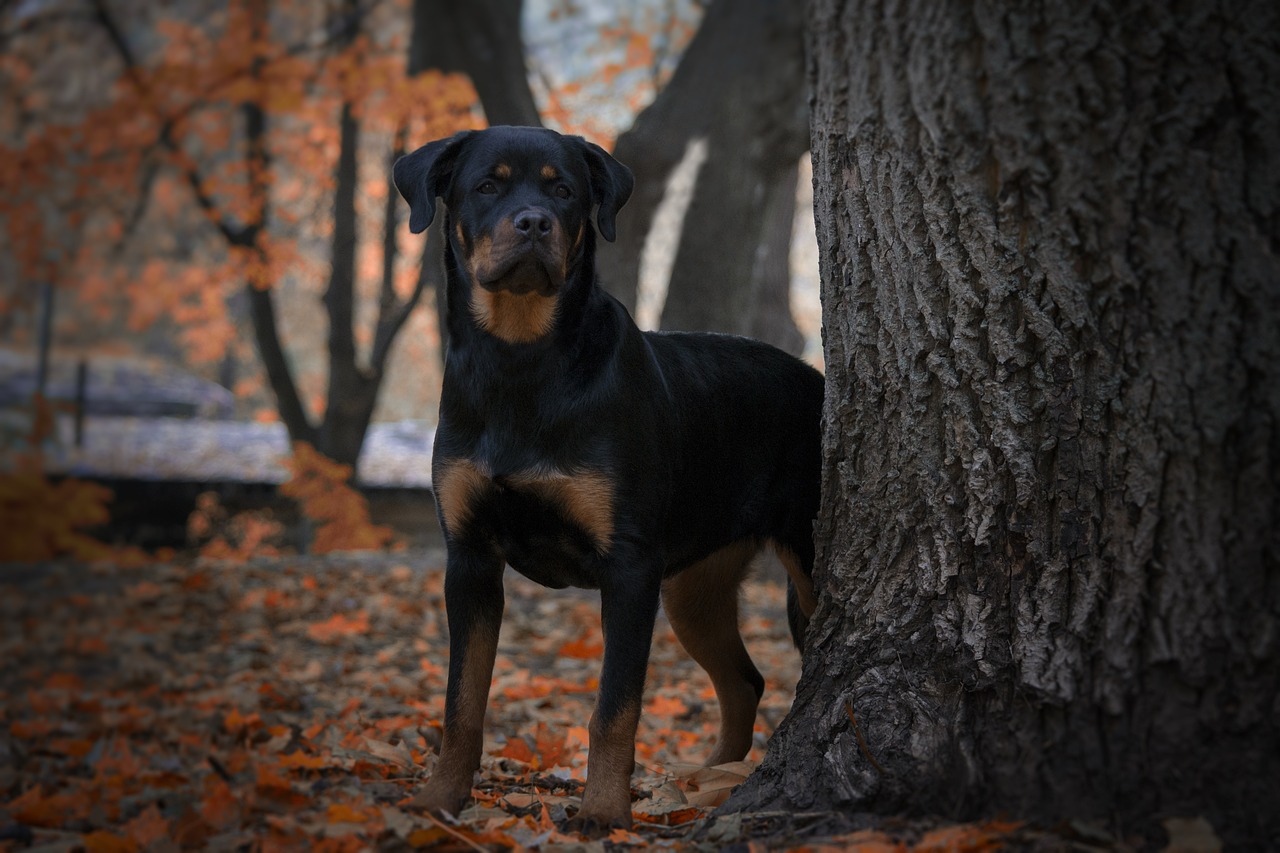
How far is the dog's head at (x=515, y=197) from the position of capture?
11.6 feet

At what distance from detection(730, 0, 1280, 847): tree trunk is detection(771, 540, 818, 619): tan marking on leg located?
90 cm

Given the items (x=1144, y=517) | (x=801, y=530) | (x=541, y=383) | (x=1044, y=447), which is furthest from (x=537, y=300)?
(x=1144, y=517)

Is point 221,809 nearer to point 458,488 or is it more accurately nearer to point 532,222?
point 458,488

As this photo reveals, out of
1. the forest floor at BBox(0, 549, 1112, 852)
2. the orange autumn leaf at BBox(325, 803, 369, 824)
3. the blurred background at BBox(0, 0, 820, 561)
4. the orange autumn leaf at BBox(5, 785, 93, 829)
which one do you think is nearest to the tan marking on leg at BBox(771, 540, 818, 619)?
Result: the forest floor at BBox(0, 549, 1112, 852)

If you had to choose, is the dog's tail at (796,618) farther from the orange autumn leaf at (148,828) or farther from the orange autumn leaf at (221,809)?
the orange autumn leaf at (148,828)

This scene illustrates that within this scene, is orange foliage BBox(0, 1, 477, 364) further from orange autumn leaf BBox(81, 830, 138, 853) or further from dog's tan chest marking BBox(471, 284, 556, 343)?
orange autumn leaf BBox(81, 830, 138, 853)

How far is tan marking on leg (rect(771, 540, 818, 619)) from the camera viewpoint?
13.7 ft

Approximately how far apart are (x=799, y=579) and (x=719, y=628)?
0.52 m

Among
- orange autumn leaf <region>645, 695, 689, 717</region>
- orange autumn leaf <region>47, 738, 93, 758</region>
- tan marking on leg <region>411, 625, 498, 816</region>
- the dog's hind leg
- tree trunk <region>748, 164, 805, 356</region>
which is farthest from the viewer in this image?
tree trunk <region>748, 164, 805, 356</region>

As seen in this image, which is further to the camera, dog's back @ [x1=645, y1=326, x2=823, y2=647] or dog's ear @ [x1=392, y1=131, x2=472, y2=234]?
dog's back @ [x1=645, y1=326, x2=823, y2=647]

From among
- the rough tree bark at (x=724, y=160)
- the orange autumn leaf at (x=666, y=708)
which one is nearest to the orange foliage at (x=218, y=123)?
the rough tree bark at (x=724, y=160)

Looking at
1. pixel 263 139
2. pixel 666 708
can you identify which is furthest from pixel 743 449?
pixel 263 139

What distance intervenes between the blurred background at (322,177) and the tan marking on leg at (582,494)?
4835mm

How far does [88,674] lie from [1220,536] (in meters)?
6.04
